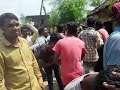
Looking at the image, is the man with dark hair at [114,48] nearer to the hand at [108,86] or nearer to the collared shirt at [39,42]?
the hand at [108,86]

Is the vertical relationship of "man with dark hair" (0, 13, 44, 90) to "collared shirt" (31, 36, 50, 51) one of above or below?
above

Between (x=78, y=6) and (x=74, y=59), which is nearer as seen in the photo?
(x=74, y=59)

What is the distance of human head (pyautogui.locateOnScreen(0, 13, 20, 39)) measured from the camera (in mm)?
4715

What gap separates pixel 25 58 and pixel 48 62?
356 cm

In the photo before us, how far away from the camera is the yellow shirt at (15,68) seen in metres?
4.54

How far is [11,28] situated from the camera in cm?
472

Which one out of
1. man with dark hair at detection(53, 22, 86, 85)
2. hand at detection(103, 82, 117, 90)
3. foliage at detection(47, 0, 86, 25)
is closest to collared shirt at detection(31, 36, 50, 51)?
man with dark hair at detection(53, 22, 86, 85)

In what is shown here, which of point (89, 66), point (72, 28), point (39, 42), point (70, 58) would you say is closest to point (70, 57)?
point (70, 58)

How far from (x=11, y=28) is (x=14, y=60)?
40cm

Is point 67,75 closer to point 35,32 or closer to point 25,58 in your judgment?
point 25,58

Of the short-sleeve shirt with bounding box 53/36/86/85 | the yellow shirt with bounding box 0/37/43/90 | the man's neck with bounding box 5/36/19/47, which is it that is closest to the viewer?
the yellow shirt with bounding box 0/37/43/90

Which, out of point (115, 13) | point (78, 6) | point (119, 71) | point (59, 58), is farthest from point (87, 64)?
point (78, 6)

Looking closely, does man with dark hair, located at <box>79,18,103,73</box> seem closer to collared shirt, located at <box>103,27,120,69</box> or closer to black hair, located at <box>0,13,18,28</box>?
black hair, located at <box>0,13,18,28</box>

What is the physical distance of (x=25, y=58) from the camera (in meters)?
4.72
